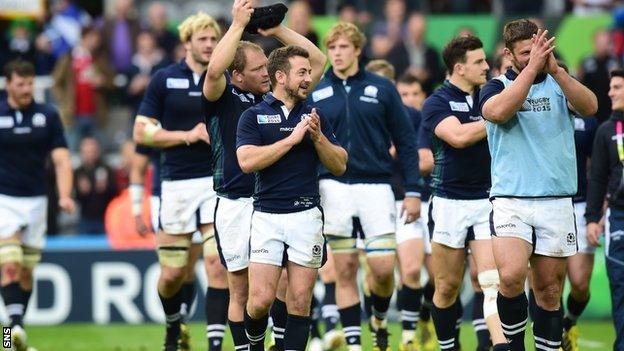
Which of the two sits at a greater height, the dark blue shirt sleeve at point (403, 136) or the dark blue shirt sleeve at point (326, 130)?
the dark blue shirt sleeve at point (326, 130)

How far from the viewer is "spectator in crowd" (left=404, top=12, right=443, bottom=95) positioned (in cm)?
2102

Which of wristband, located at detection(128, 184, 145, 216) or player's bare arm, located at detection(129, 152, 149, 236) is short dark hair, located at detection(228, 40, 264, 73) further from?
wristband, located at detection(128, 184, 145, 216)

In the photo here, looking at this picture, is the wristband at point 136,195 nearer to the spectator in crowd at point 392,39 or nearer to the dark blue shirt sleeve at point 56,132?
the dark blue shirt sleeve at point 56,132

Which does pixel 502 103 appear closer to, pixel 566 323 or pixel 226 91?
pixel 226 91

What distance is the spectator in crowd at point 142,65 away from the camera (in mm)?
21859

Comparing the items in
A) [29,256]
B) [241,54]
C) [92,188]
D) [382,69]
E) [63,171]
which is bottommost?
[92,188]

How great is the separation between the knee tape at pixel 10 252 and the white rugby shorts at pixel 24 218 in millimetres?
83

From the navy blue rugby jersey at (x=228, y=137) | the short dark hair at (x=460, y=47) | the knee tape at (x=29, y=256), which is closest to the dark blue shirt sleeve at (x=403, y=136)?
the short dark hair at (x=460, y=47)

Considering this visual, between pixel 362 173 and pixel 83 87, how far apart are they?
10778mm

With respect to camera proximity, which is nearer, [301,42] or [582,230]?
[301,42]

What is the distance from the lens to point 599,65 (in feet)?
67.1

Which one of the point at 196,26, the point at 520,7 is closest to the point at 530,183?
the point at 196,26

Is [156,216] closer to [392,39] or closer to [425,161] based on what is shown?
[425,161]

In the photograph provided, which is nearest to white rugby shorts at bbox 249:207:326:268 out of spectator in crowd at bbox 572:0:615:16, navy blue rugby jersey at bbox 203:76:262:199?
navy blue rugby jersey at bbox 203:76:262:199
